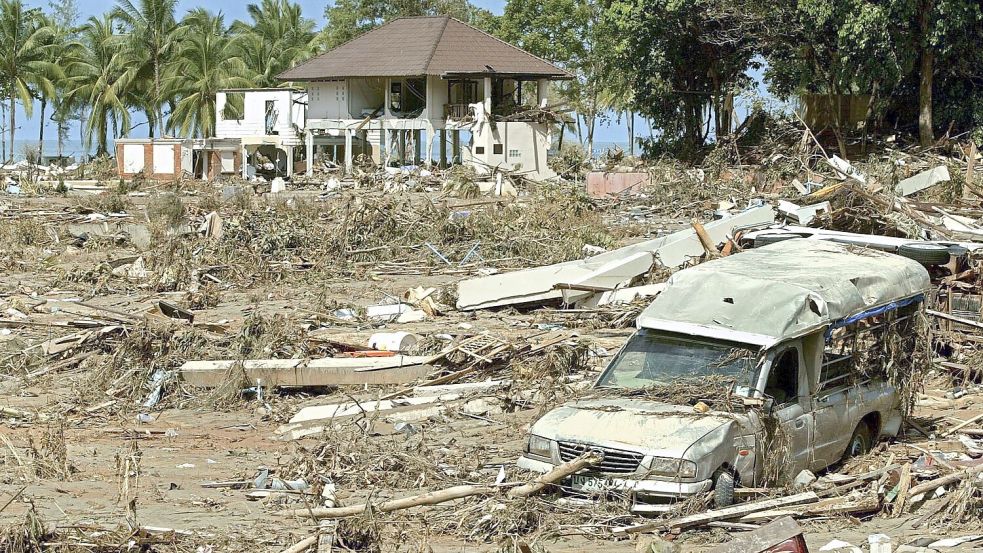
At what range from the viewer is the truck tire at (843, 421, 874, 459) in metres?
9.71

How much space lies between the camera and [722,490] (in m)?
7.99

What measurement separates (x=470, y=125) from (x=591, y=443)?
41304mm

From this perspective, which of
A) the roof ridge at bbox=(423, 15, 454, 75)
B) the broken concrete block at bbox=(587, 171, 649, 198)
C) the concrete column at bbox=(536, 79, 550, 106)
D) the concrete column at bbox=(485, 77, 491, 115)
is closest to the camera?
the broken concrete block at bbox=(587, 171, 649, 198)

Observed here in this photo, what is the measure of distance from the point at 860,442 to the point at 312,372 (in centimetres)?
612

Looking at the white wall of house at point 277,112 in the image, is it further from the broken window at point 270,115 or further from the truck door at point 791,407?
the truck door at point 791,407

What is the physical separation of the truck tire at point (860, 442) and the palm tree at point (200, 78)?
177 ft

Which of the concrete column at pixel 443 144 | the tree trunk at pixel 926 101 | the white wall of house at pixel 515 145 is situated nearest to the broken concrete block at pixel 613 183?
the tree trunk at pixel 926 101

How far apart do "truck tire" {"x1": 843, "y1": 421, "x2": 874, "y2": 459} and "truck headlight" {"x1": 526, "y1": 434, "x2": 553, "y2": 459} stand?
2.80 metres

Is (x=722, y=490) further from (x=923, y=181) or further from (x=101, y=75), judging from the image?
(x=101, y=75)

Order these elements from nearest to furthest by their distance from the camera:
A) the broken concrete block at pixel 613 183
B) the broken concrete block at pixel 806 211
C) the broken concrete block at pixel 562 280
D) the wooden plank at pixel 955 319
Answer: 1. the wooden plank at pixel 955 319
2. the broken concrete block at pixel 562 280
3. the broken concrete block at pixel 806 211
4. the broken concrete block at pixel 613 183

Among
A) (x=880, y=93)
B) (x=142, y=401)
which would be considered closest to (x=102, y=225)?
(x=142, y=401)

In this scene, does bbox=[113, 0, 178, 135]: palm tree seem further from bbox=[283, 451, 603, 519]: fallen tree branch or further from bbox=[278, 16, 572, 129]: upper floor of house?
bbox=[283, 451, 603, 519]: fallen tree branch

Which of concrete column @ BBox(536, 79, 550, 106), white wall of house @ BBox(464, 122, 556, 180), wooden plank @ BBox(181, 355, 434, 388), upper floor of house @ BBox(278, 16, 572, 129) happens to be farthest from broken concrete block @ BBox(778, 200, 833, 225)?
concrete column @ BBox(536, 79, 550, 106)

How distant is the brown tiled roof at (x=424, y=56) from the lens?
5003 cm
